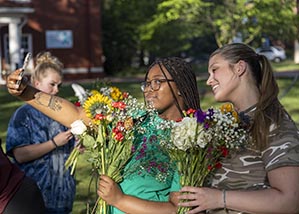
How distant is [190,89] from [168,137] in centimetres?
53

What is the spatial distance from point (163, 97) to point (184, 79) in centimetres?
15

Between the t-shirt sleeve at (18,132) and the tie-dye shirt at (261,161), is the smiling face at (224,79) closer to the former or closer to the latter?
the tie-dye shirt at (261,161)

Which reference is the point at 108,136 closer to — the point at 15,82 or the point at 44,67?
the point at 15,82

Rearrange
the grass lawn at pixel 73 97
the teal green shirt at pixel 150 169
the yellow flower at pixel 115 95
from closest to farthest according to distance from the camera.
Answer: the teal green shirt at pixel 150 169, the yellow flower at pixel 115 95, the grass lawn at pixel 73 97

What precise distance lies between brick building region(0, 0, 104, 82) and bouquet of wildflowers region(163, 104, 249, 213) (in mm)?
26306

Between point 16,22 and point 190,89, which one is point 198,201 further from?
point 16,22

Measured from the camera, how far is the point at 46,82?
→ 15.1ft

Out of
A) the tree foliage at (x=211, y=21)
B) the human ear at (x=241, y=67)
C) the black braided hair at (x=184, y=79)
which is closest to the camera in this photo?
the human ear at (x=241, y=67)

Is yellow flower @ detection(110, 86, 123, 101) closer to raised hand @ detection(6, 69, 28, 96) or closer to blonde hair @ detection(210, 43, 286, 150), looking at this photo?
raised hand @ detection(6, 69, 28, 96)

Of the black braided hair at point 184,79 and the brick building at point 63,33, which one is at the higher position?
the black braided hair at point 184,79

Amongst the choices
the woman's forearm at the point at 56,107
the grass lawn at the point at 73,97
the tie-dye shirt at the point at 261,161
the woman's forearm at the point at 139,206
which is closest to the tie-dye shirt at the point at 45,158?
the woman's forearm at the point at 56,107

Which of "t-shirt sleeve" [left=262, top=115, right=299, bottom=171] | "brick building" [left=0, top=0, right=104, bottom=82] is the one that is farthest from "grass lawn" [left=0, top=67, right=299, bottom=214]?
"brick building" [left=0, top=0, right=104, bottom=82]

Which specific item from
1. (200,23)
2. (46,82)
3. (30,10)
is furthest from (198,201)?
(30,10)

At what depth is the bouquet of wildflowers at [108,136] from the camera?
9.55ft
